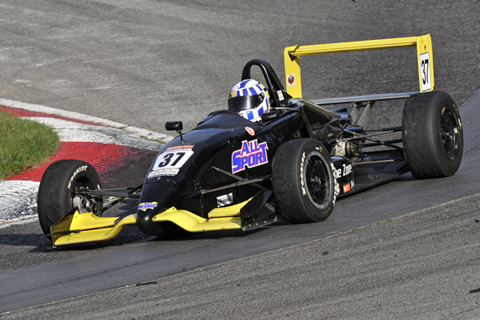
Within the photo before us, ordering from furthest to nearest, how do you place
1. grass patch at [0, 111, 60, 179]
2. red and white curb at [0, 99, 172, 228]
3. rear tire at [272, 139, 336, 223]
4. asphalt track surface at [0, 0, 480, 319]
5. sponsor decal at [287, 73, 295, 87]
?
grass patch at [0, 111, 60, 179] < sponsor decal at [287, 73, 295, 87] < red and white curb at [0, 99, 172, 228] < rear tire at [272, 139, 336, 223] < asphalt track surface at [0, 0, 480, 319]

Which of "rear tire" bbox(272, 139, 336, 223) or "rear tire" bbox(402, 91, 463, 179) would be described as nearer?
"rear tire" bbox(272, 139, 336, 223)

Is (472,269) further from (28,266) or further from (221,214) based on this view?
(28,266)

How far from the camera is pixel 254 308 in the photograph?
4.09 meters

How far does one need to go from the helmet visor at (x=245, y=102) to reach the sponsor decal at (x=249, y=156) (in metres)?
0.71

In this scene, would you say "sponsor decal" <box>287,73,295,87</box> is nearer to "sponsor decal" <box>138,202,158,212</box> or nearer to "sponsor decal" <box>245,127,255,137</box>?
"sponsor decal" <box>245,127,255,137</box>

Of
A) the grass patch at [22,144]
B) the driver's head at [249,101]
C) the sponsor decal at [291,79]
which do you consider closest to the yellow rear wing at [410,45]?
the sponsor decal at [291,79]

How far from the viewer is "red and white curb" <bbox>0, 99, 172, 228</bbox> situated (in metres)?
8.42

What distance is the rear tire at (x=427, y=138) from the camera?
728 cm

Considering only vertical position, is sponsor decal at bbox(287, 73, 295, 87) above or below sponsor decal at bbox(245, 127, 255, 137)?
above

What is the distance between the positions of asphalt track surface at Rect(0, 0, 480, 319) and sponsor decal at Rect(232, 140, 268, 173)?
656 mm

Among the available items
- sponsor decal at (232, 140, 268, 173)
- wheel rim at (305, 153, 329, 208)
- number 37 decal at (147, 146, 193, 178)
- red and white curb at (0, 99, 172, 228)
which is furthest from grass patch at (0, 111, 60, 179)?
wheel rim at (305, 153, 329, 208)

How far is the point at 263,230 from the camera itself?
6.26 meters

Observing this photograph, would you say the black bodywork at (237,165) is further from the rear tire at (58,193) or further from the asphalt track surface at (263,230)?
the rear tire at (58,193)

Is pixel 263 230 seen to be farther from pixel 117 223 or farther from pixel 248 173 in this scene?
pixel 117 223
